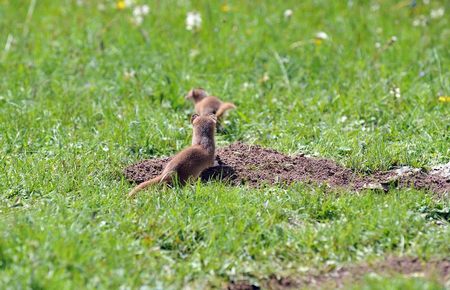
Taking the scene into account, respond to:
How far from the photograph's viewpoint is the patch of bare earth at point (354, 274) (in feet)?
17.4

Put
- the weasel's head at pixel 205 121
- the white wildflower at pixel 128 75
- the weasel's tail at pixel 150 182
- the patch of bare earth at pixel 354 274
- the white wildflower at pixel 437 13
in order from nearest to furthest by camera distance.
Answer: the patch of bare earth at pixel 354 274, the weasel's tail at pixel 150 182, the weasel's head at pixel 205 121, the white wildflower at pixel 128 75, the white wildflower at pixel 437 13

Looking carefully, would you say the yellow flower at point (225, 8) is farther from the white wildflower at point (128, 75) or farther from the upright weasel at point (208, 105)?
the upright weasel at point (208, 105)

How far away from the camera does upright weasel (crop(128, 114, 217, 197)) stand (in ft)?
22.1

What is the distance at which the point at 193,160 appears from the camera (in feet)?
22.6

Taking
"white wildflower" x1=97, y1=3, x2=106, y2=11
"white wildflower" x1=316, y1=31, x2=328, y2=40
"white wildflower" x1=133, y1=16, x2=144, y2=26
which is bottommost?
"white wildflower" x1=316, y1=31, x2=328, y2=40

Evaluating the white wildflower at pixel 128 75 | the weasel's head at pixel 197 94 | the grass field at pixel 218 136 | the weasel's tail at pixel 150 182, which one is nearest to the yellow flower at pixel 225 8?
the grass field at pixel 218 136

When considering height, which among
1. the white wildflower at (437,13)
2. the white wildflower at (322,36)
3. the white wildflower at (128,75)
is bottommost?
the white wildflower at (128,75)

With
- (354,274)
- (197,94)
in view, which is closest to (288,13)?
(197,94)

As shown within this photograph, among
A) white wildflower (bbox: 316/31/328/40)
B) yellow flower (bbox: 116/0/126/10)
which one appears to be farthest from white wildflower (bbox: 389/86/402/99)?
yellow flower (bbox: 116/0/126/10)

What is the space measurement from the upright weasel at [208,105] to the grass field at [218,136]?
0.52 ft

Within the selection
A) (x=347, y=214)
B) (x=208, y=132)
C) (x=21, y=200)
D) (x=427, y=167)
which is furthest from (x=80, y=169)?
(x=427, y=167)

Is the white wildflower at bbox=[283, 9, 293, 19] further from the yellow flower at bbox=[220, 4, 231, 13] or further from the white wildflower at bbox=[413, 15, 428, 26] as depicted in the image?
the white wildflower at bbox=[413, 15, 428, 26]

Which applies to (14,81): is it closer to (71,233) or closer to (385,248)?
(71,233)

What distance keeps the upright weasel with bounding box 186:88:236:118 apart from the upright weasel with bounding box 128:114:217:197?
918mm
